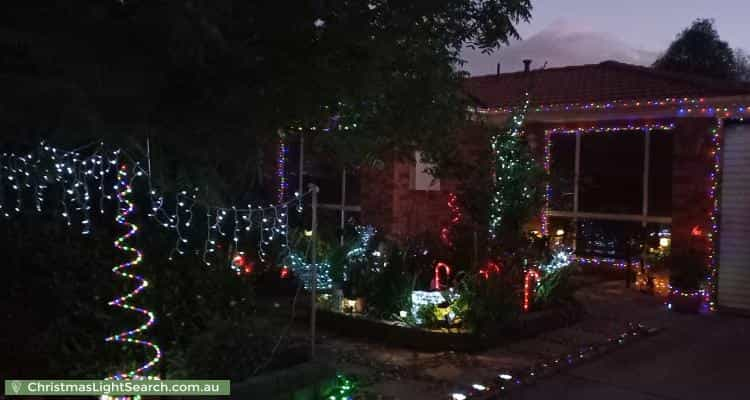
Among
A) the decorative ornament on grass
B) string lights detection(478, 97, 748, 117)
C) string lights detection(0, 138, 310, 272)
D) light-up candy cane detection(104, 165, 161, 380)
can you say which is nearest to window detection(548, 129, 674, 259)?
string lights detection(478, 97, 748, 117)

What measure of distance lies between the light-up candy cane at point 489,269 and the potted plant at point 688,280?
3234 millimetres

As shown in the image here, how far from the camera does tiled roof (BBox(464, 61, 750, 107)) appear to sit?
10109 mm

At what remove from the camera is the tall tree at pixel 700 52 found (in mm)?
24859

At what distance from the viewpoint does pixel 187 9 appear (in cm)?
392

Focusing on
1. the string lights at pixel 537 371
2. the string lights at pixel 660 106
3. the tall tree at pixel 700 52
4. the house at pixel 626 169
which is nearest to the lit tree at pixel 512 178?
the house at pixel 626 169

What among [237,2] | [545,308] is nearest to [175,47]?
[237,2]

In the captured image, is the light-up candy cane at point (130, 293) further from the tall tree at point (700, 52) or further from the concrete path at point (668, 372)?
the tall tree at point (700, 52)

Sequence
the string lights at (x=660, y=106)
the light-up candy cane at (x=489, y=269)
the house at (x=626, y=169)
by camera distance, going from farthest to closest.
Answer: the house at (x=626, y=169), the string lights at (x=660, y=106), the light-up candy cane at (x=489, y=269)

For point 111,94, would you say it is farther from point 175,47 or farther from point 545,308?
point 545,308

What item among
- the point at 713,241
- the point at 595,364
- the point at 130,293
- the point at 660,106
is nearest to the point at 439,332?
the point at 595,364

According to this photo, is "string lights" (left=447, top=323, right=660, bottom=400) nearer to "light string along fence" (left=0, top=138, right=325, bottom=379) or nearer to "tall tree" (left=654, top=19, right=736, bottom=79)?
"light string along fence" (left=0, top=138, right=325, bottom=379)

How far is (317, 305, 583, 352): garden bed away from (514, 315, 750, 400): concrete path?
100cm

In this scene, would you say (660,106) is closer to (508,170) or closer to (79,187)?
(508,170)

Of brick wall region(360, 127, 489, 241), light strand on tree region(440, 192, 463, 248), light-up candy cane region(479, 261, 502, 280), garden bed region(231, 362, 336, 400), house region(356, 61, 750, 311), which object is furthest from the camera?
brick wall region(360, 127, 489, 241)
